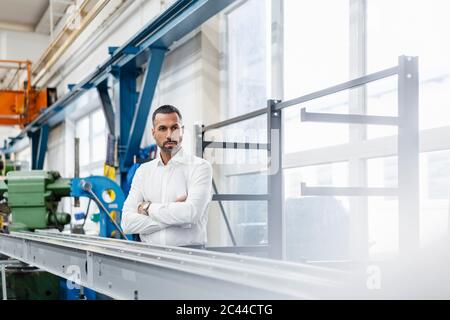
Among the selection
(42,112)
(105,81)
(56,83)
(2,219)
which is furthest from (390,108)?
(56,83)

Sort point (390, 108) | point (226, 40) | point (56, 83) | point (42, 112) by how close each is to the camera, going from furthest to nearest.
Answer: point (56, 83) < point (42, 112) < point (226, 40) < point (390, 108)

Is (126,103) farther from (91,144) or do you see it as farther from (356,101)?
(91,144)

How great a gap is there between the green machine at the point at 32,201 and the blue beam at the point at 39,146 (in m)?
5.07

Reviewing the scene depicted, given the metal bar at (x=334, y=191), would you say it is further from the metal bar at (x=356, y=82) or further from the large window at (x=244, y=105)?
the large window at (x=244, y=105)

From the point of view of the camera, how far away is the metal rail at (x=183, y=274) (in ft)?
2.87

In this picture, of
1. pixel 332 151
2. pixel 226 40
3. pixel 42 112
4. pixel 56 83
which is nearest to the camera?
pixel 332 151

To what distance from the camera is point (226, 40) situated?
4.01 metres

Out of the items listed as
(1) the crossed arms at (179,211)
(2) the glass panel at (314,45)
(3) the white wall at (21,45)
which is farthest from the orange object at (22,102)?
(1) the crossed arms at (179,211)

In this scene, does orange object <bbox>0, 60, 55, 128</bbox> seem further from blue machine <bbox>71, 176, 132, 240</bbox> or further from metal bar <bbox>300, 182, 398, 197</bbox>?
metal bar <bbox>300, 182, 398, 197</bbox>

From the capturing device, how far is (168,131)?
2.13 metres

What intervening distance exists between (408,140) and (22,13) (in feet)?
21.2

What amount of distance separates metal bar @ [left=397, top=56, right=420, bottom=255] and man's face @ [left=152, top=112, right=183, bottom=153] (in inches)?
36.6

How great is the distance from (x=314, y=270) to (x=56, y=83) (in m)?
7.75
